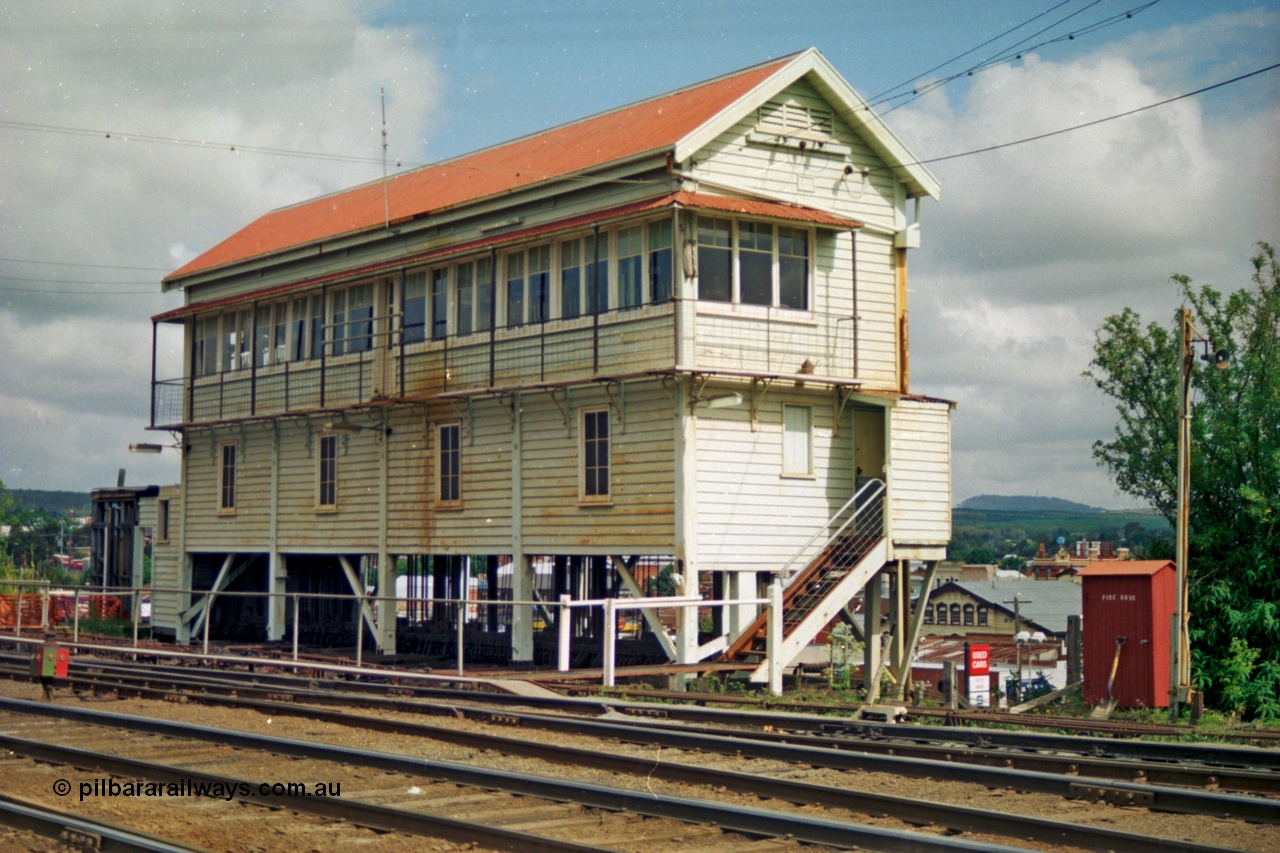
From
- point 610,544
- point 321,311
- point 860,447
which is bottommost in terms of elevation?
point 610,544

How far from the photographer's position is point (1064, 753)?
13.2 m

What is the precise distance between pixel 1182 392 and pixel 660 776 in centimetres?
1372

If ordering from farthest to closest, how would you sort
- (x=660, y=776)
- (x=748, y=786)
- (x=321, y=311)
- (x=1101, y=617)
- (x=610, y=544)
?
(x=321, y=311) < (x=610, y=544) < (x=1101, y=617) < (x=660, y=776) < (x=748, y=786)

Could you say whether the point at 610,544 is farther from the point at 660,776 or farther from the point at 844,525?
the point at 660,776

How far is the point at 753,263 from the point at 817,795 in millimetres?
14917

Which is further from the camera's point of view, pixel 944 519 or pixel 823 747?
pixel 944 519

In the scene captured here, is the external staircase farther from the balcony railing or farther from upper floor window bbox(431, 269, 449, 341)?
upper floor window bbox(431, 269, 449, 341)

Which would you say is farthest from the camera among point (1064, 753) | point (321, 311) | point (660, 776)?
point (321, 311)

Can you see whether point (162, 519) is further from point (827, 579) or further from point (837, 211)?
point (837, 211)

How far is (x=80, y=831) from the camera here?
8.75 metres

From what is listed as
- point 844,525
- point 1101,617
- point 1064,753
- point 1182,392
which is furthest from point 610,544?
point 1064,753

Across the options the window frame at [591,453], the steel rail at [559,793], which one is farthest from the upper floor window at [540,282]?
the steel rail at [559,793]

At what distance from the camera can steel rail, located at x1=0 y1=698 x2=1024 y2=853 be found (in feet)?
27.7

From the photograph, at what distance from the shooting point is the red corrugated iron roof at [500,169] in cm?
2522
